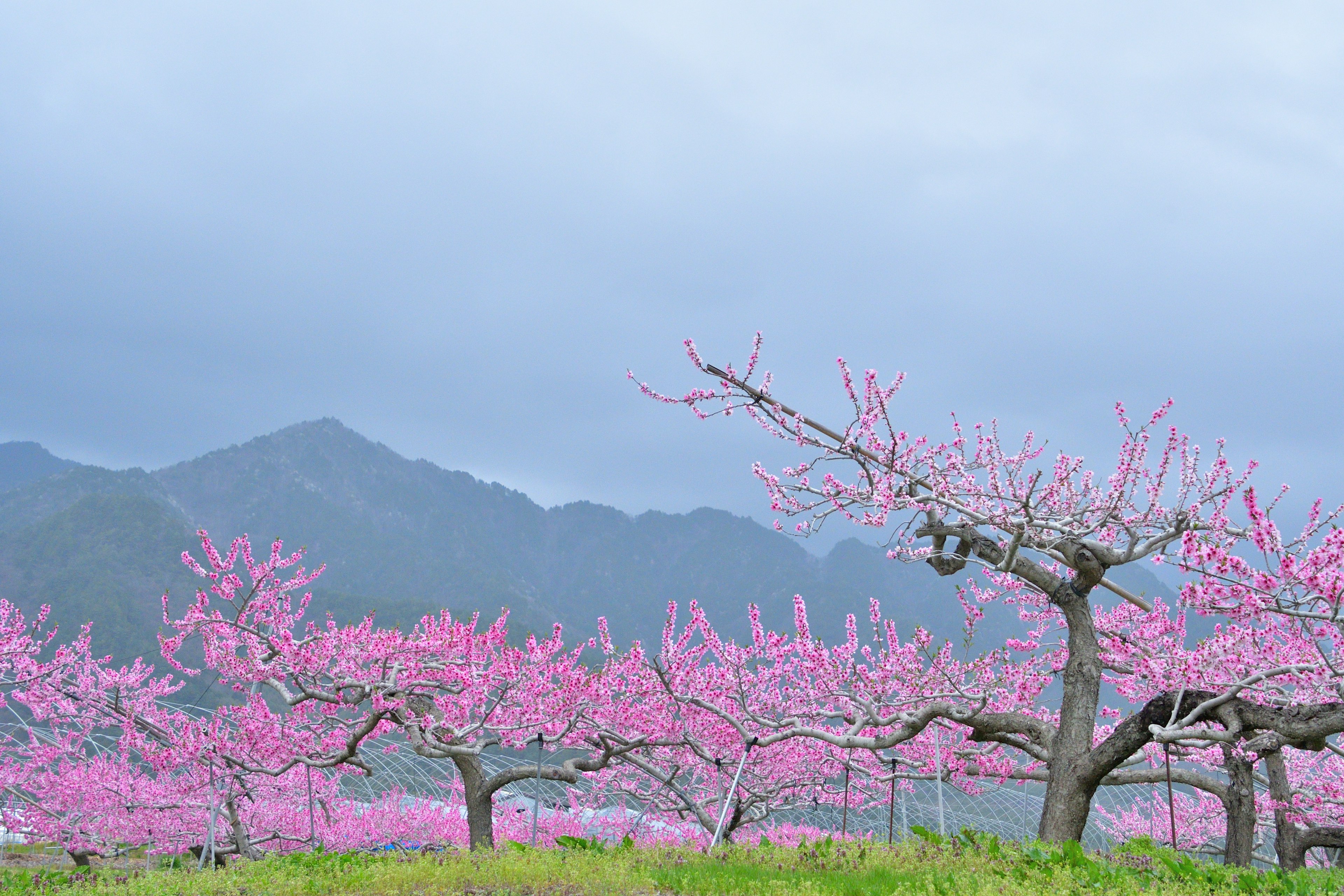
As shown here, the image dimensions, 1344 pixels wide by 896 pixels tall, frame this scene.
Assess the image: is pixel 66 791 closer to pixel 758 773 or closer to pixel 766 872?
pixel 758 773

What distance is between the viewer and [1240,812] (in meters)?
12.2

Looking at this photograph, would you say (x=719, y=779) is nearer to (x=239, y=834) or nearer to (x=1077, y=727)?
(x=239, y=834)

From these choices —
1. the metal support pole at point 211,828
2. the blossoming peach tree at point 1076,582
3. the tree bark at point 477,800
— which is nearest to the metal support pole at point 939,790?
the blossoming peach tree at point 1076,582

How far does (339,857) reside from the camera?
9.96 meters

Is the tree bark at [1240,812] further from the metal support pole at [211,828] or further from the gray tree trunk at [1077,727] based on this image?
the metal support pole at [211,828]

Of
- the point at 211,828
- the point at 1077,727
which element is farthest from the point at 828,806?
the point at 211,828

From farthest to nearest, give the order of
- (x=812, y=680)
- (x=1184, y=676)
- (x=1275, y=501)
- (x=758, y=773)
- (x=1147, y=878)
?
(x=758, y=773), (x=812, y=680), (x=1275, y=501), (x=1184, y=676), (x=1147, y=878)

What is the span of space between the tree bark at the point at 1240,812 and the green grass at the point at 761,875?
2.19m

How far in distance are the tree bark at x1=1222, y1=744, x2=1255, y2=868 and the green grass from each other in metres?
2.19

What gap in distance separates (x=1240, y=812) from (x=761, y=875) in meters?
8.69

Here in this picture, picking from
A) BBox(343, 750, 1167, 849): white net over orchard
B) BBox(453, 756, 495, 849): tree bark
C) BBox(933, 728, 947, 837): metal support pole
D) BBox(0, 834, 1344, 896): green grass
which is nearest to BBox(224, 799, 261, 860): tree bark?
BBox(453, 756, 495, 849): tree bark

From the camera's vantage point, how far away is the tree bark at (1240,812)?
11.8 metres

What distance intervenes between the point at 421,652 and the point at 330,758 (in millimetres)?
2337

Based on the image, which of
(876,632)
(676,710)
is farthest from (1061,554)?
(676,710)
